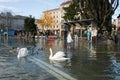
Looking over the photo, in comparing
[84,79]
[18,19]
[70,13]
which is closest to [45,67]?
[84,79]

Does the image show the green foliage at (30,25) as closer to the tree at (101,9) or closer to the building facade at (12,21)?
the tree at (101,9)

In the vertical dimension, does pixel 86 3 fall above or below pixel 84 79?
above

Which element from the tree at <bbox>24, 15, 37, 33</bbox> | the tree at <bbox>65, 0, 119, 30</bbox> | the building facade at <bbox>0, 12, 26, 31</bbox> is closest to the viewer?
the tree at <bbox>65, 0, 119, 30</bbox>

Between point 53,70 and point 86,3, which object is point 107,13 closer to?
point 86,3

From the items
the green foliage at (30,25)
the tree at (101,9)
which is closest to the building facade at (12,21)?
the green foliage at (30,25)

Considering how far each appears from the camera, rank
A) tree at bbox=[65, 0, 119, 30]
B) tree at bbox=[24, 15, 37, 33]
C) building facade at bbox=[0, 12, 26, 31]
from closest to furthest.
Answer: tree at bbox=[65, 0, 119, 30] < tree at bbox=[24, 15, 37, 33] < building facade at bbox=[0, 12, 26, 31]

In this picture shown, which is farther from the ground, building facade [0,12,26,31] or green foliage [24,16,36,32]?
building facade [0,12,26,31]

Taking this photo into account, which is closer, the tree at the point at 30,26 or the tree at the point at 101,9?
the tree at the point at 101,9

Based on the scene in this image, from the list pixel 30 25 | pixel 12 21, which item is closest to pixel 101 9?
pixel 30 25

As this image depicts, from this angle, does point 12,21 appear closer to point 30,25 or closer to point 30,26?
point 30,26

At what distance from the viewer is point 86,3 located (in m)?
48.4

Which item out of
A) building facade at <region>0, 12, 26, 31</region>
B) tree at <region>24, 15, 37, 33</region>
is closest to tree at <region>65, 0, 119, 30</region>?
tree at <region>24, 15, 37, 33</region>

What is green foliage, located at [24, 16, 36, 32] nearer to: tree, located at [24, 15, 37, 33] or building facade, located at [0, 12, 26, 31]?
tree, located at [24, 15, 37, 33]

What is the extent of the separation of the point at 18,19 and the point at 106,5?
142 meters
